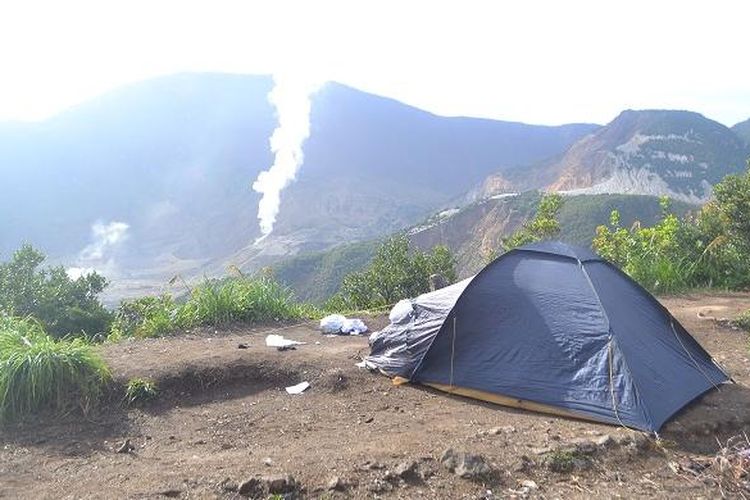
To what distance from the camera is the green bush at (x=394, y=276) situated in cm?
1406

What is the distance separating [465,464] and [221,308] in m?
5.15

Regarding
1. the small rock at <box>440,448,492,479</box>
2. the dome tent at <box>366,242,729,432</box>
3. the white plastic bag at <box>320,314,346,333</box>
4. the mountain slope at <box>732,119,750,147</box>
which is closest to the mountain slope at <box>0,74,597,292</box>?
the mountain slope at <box>732,119,750,147</box>

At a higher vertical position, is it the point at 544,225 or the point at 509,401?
the point at 544,225

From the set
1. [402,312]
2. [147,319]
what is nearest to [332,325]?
[402,312]

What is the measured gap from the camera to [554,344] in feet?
17.5

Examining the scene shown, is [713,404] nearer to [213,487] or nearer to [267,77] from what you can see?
[213,487]

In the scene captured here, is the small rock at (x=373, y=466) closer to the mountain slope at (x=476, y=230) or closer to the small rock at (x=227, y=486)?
the small rock at (x=227, y=486)

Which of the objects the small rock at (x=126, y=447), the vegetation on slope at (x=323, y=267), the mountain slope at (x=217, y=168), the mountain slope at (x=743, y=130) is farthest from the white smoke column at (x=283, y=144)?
the small rock at (x=126, y=447)

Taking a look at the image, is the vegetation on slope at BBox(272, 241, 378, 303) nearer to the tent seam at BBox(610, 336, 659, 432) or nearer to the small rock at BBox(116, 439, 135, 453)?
the tent seam at BBox(610, 336, 659, 432)

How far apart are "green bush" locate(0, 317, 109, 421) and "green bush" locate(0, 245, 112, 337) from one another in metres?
11.5

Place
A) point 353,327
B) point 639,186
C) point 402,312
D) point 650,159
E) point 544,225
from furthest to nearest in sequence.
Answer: point 650,159 < point 639,186 < point 544,225 < point 353,327 < point 402,312

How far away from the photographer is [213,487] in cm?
364

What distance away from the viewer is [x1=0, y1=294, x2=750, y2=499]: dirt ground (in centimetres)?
377

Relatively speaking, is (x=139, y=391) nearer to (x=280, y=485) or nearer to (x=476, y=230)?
(x=280, y=485)
